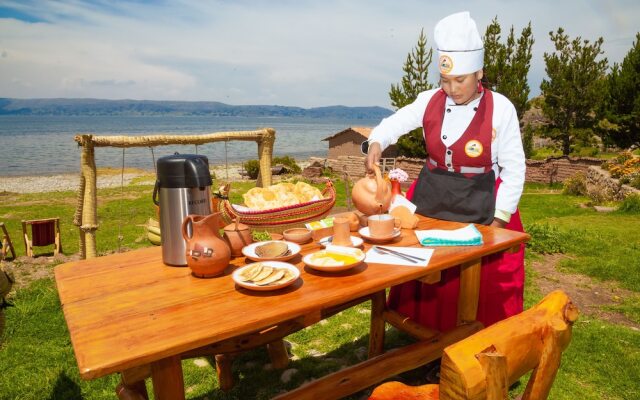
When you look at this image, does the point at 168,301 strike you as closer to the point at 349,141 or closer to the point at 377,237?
the point at 377,237

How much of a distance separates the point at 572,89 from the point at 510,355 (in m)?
31.8

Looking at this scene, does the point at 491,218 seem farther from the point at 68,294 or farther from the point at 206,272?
the point at 68,294

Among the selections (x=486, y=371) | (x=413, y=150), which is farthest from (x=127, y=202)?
(x=486, y=371)

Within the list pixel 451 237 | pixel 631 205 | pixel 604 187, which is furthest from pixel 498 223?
pixel 604 187

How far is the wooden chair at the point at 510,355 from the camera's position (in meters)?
1.00

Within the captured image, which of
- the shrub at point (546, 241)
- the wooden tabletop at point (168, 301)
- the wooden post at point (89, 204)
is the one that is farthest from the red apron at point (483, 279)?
the shrub at point (546, 241)

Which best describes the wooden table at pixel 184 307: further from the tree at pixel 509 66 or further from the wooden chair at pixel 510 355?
the tree at pixel 509 66

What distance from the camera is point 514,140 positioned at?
10.0 ft

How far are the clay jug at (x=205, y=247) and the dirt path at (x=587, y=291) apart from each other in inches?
183

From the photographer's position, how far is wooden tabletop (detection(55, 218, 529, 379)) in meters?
1.49

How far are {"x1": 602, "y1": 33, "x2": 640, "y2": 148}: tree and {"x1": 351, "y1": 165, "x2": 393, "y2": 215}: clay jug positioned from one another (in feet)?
84.5

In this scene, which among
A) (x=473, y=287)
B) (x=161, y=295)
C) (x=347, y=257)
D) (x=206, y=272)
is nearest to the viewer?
(x=161, y=295)

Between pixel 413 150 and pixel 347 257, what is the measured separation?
87.6 ft

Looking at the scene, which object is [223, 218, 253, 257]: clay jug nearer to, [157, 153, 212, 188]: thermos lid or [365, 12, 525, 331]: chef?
[157, 153, 212, 188]: thermos lid
